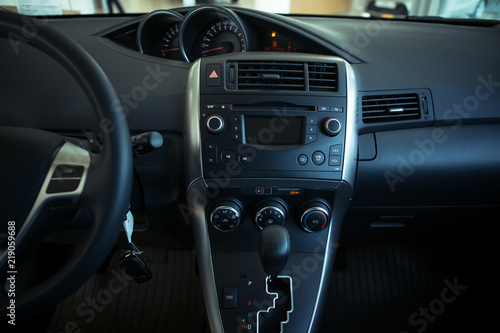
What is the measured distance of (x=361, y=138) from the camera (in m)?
1.10

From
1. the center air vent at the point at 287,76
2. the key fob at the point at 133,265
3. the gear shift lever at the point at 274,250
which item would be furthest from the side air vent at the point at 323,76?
the key fob at the point at 133,265

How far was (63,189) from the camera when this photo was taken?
723mm

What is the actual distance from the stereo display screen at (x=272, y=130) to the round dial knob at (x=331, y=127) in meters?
0.07

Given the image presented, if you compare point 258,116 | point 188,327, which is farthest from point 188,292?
point 258,116

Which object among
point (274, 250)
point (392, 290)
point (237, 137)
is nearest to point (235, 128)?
point (237, 137)

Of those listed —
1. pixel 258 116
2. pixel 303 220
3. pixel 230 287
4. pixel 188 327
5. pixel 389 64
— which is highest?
pixel 389 64

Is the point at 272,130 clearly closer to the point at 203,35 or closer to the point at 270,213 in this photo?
the point at 270,213

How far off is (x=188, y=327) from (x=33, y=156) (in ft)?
3.17

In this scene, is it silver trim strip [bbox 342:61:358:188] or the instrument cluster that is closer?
silver trim strip [bbox 342:61:358:188]

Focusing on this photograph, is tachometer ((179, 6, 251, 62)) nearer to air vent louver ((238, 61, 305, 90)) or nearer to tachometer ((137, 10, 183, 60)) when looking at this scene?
tachometer ((137, 10, 183, 60))

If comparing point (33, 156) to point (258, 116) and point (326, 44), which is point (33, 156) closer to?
point (258, 116)

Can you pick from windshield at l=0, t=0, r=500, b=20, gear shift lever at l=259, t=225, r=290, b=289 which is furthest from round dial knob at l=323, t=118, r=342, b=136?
windshield at l=0, t=0, r=500, b=20

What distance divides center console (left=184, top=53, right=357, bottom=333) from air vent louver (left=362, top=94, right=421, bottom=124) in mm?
74

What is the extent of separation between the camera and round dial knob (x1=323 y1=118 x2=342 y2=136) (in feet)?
3.28
